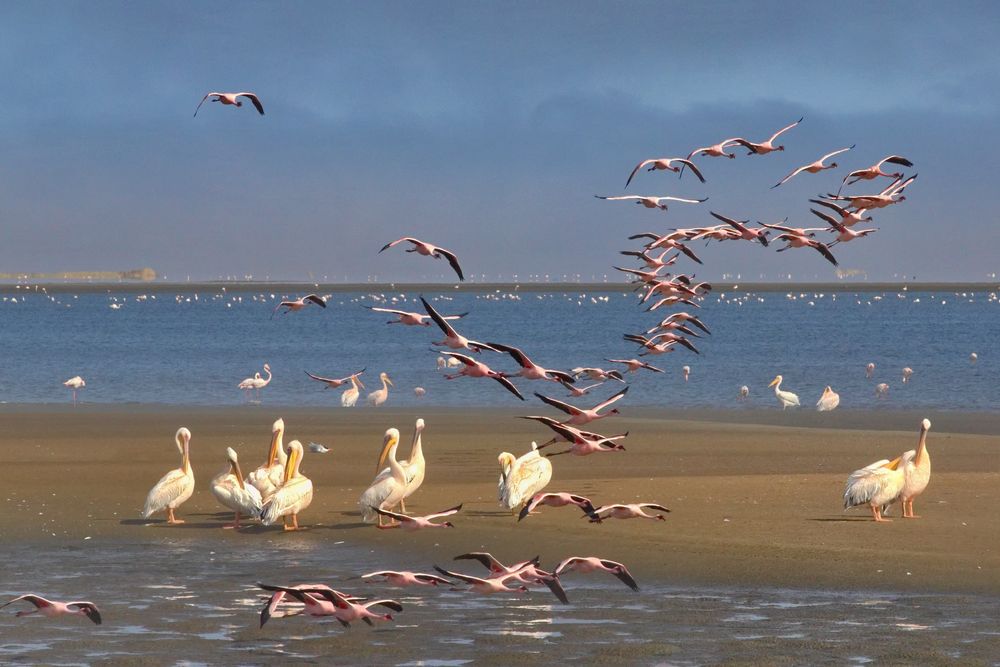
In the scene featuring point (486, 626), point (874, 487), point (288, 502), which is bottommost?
point (486, 626)

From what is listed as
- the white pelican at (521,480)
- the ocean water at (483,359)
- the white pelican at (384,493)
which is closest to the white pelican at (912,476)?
the white pelican at (521,480)

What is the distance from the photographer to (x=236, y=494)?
1703 centimetres

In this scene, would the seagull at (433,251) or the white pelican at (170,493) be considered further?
the white pelican at (170,493)

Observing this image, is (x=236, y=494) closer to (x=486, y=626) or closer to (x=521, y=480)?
(x=521, y=480)

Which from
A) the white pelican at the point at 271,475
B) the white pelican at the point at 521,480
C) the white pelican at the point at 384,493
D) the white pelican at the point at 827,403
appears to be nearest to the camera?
the white pelican at the point at 384,493

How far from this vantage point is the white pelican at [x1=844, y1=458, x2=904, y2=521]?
658 inches

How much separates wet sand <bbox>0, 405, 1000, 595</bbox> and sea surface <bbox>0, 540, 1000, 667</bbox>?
911 millimetres

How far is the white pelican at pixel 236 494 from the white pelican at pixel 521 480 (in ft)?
9.52

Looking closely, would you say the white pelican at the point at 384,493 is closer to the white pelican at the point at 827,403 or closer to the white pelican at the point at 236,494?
the white pelican at the point at 236,494

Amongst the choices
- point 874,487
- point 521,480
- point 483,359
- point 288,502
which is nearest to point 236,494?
point 288,502

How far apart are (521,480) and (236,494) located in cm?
339

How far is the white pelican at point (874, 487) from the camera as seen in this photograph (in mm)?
16723

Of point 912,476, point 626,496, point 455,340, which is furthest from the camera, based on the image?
point 626,496

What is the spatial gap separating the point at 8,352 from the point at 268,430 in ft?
150
